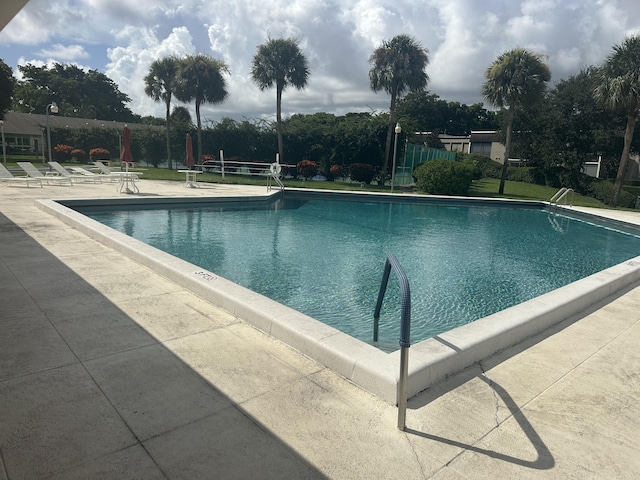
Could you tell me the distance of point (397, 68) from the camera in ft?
79.4

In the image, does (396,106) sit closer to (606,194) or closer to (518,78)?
(518,78)

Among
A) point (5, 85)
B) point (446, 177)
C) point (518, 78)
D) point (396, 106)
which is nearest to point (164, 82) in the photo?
point (5, 85)

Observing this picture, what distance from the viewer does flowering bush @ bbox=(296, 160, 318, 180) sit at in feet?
85.4

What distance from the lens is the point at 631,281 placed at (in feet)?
19.6

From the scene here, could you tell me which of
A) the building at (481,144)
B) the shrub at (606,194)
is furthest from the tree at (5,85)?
the shrub at (606,194)

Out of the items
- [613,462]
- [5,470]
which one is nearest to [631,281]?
[613,462]

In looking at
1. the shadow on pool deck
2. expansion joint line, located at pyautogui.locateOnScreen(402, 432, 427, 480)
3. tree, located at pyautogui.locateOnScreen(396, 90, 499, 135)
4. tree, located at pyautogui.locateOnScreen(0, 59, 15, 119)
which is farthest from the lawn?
tree, located at pyautogui.locateOnScreen(396, 90, 499, 135)

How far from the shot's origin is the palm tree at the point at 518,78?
2200 cm

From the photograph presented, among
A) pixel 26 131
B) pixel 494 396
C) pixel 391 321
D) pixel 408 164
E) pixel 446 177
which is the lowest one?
pixel 391 321

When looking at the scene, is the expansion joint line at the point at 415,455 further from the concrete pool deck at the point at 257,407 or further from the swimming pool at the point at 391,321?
the swimming pool at the point at 391,321

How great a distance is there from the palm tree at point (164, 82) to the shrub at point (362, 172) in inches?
527

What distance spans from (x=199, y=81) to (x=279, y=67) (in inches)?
247

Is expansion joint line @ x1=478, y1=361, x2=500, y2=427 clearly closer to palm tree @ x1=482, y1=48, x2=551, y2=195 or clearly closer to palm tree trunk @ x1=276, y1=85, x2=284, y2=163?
palm tree @ x1=482, y1=48, x2=551, y2=195

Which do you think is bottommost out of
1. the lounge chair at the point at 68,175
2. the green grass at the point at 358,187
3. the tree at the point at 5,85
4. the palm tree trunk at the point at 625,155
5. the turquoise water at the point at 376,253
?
the turquoise water at the point at 376,253
